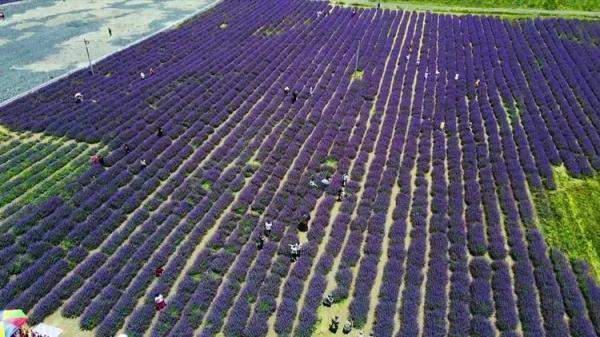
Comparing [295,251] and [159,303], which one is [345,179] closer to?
[295,251]

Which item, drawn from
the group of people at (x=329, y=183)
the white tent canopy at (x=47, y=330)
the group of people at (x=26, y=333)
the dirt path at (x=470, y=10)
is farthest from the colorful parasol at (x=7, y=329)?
the dirt path at (x=470, y=10)

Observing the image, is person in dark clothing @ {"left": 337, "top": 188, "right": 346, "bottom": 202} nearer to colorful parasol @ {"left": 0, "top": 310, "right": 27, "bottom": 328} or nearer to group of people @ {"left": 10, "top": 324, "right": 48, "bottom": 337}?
group of people @ {"left": 10, "top": 324, "right": 48, "bottom": 337}

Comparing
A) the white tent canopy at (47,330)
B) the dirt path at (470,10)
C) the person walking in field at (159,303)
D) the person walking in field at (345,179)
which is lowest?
the white tent canopy at (47,330)

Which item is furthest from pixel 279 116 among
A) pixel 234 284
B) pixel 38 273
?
pixel 38 273

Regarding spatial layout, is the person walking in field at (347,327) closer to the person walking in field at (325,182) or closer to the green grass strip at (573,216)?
the person walking in field at (325,182)

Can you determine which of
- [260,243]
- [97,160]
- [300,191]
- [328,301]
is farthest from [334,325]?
[97,160]

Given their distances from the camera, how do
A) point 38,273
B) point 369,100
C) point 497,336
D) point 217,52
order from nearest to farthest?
1. point 497,336
2. point 38,273
3. point 369,100
4. point 217,52

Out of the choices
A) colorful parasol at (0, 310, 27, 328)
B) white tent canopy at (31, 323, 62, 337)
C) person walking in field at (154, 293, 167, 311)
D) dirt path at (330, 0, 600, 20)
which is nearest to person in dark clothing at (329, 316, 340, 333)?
person walking in field at (154, 293, 167, 311)

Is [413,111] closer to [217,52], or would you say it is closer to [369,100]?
[369,100]
